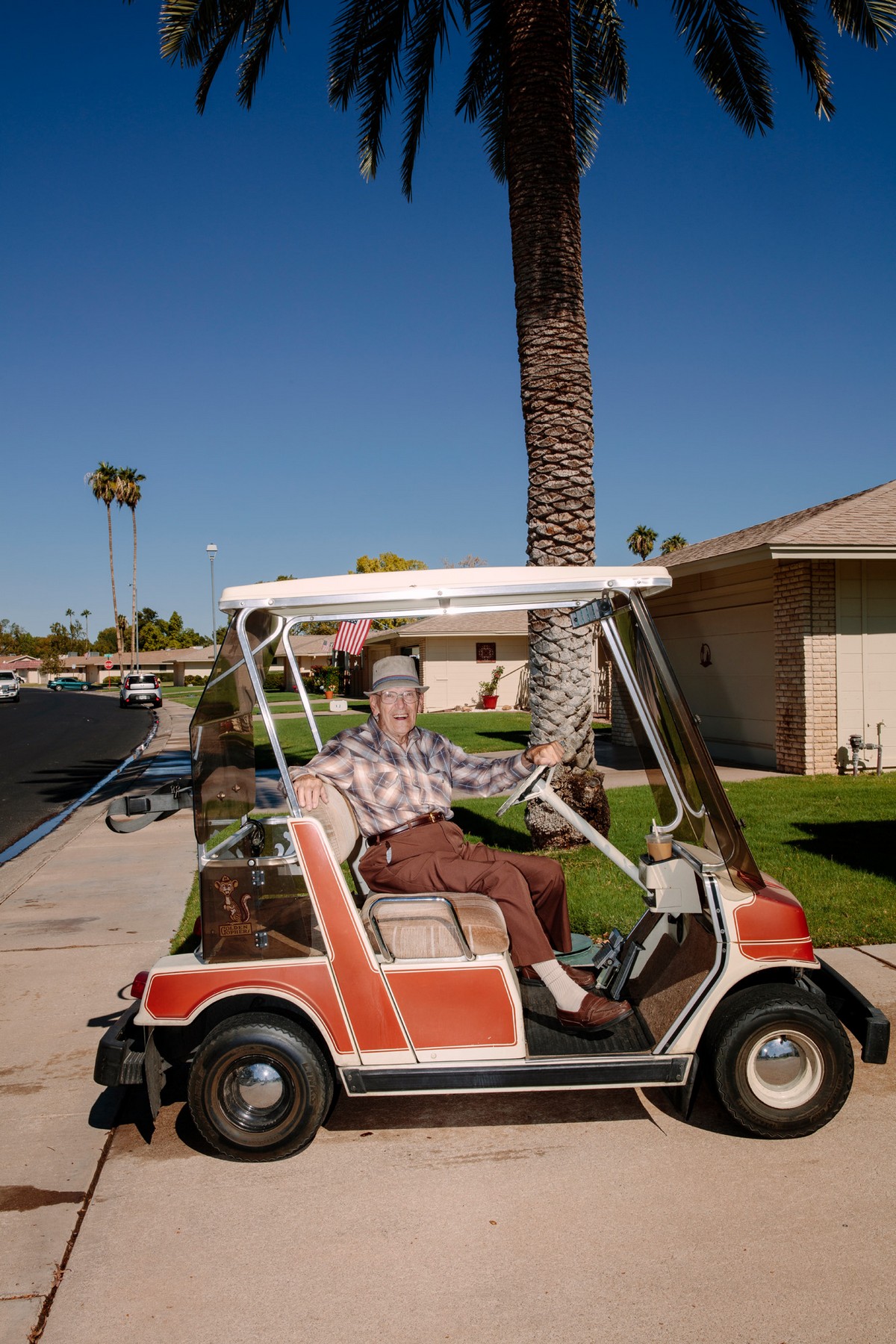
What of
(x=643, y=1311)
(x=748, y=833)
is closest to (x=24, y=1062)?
(x=643, y=1311)

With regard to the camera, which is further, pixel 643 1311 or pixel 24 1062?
pixel 24 1062

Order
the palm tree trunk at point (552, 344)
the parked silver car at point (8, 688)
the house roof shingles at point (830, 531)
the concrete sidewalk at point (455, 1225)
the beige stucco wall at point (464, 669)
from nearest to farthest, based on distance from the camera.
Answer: the concrete sidewalk at point (455, 1225) < the palm tree trunk at point (552, 344) < the house roof shingles at point (830, 531) < the beige stucco wall at point (464, 669) < the parked silver car at point (8, 688)

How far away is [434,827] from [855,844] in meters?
5.26

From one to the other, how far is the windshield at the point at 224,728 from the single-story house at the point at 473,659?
25.4 meters

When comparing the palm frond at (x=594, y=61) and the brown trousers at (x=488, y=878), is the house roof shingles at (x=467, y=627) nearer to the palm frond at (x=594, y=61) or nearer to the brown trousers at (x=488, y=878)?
the palm frond at (x=594, y=61)

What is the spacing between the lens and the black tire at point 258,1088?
10.5ft

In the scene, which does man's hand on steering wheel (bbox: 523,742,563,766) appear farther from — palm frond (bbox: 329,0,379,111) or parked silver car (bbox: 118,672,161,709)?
parked silver car (bbox: 118,672,161,709)

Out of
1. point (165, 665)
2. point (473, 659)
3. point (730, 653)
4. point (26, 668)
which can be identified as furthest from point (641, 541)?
point (26, 668)

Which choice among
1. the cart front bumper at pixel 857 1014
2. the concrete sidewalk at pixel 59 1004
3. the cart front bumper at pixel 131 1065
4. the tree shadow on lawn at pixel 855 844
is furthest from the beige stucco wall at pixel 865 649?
the cart front bumper at pixel 131 1065

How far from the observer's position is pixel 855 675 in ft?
39.2

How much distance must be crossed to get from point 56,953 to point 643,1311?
4427 millimetres

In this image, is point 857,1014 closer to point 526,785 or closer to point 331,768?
point 526,785

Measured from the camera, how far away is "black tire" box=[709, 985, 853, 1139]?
3172 millimetres

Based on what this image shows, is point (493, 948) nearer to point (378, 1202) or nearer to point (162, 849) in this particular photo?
point (378, 1202)
